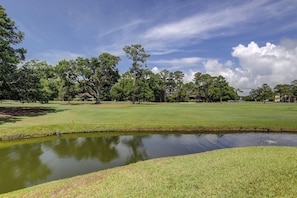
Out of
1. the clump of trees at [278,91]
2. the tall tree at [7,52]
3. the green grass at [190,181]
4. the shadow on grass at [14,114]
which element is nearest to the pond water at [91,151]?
the green grass at [190,181]

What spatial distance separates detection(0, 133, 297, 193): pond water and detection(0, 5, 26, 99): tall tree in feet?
51.7

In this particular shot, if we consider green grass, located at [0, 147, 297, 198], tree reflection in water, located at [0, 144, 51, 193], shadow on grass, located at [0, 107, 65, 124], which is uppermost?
shadow on grass, located at [0, 107, 65, 124]

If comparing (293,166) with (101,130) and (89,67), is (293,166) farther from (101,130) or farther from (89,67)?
(89,67)

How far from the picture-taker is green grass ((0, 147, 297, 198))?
5.45 m

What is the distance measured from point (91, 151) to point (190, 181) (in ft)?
25.7

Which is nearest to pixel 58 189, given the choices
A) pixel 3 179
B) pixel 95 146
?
pixel 3 179

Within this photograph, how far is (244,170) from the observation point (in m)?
6.88

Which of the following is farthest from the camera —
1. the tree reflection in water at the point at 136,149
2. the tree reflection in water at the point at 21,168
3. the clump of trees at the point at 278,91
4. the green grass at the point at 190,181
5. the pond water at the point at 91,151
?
the clump of trees at the point at 278,91

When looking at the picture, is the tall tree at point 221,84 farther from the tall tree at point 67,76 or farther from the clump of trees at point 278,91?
the tall tree at point 67,76

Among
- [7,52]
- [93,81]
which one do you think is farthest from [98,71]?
[7,52]

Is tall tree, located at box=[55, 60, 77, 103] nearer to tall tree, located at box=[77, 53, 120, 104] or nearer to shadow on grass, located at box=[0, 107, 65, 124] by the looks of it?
tall tree, located at box=[77, 53, 120, 104]

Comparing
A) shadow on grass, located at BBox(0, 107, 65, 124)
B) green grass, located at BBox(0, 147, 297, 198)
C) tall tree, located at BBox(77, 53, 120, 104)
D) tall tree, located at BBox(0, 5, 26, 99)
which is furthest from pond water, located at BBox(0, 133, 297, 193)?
tall tree, located at BBox(77, 53, 120, 104)

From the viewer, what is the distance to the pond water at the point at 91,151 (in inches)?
339

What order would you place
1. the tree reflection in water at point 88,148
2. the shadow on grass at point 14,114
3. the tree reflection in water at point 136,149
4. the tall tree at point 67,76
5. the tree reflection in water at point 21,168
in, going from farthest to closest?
1. the tall tree at point 67,76
2. the shadow on grass at point 14,114
3. the tree reflection in water at point 88,148
4. the tree reflection in water at point 136,149
5. the tree reflection in water at point 21,168
